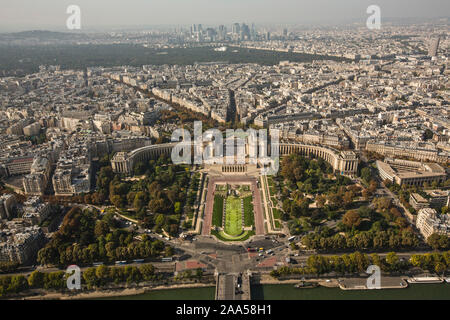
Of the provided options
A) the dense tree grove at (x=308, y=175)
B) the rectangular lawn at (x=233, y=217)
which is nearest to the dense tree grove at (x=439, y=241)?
the dense tree grove at (x=308, y=175)

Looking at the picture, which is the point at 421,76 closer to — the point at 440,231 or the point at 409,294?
the point at 440,231

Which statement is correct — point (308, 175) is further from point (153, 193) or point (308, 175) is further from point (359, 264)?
point (153, 193)

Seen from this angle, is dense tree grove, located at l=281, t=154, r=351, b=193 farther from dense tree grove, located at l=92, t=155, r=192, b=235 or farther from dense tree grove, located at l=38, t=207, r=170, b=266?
dense tree grove, located at l=38, t=207, r=170, b=266

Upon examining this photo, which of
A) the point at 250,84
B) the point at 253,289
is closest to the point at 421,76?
the point at 250,84

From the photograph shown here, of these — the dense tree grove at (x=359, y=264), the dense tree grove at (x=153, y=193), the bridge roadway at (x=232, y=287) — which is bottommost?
the bridge roadway at (x=232, y=287)

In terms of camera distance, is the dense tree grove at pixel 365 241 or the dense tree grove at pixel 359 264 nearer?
the dense tree grove at pixel 359 264

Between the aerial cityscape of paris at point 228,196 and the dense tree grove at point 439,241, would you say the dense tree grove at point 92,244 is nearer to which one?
the aerial cityscape of paris at point 228,196
